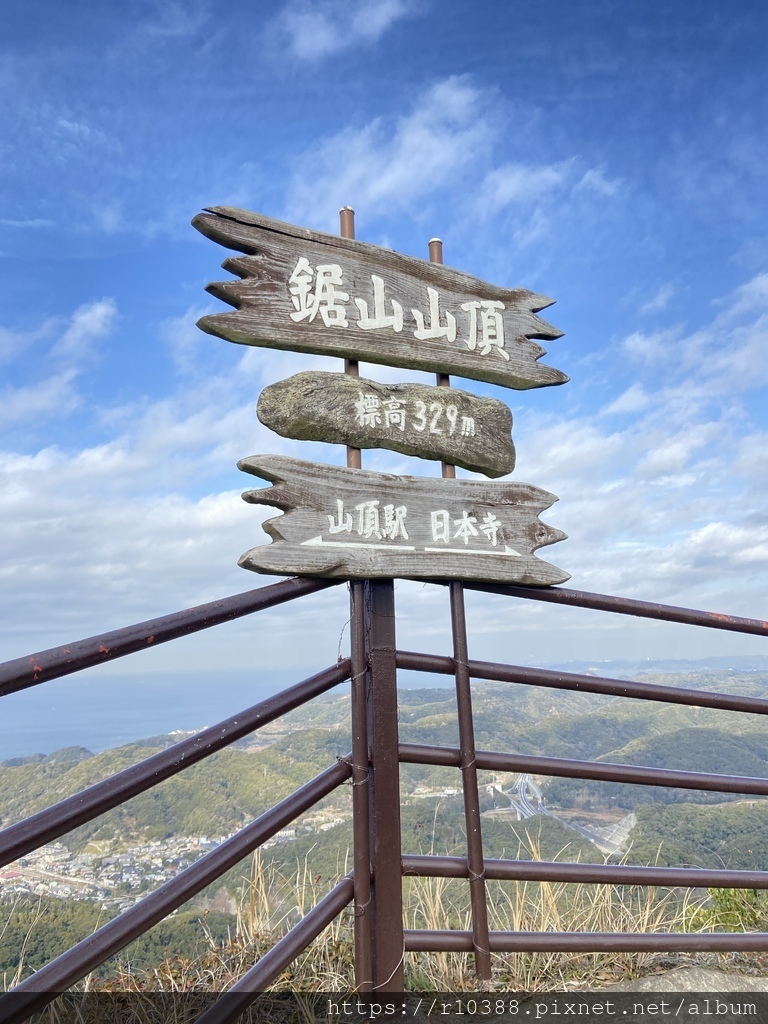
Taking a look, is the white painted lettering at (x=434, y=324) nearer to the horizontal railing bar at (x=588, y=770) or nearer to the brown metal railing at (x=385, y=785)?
the brown metal railing at (x=385, y=785)

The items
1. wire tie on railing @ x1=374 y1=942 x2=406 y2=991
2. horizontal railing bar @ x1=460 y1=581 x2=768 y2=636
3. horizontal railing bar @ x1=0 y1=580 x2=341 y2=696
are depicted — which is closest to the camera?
horizontal railing bar @ x1=0 y1=580 x2=341 y2=696

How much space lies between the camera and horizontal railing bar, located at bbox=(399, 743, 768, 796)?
7.54 ft

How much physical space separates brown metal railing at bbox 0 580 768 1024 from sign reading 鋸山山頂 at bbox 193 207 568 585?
0.14 m

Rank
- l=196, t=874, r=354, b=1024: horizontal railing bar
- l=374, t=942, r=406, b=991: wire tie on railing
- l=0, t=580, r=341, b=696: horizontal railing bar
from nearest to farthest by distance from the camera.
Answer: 1. l=0, t=580, r=341, b=696: horizontal railing bar
2. l=196, t=874, r=354, b=1024: horizontal railing bar
3. l=374, t=942, r=406, b=991: wire tie on railing

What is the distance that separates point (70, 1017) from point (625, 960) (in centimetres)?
188

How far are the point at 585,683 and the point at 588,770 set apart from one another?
30 cm

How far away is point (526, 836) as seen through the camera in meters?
3.11

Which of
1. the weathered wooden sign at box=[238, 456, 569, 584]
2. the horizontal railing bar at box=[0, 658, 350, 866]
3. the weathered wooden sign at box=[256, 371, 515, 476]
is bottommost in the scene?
the horizontal railing bar at box=[0, 658, 350, 866]

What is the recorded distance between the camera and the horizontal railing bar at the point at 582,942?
2.25 meters

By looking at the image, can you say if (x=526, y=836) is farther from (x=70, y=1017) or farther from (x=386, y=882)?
(x=70, y=1017)

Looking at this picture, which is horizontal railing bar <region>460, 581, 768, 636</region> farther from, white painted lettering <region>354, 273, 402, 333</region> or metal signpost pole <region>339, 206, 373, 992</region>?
white painted lettering <region>354, 273, 402, 333</region>

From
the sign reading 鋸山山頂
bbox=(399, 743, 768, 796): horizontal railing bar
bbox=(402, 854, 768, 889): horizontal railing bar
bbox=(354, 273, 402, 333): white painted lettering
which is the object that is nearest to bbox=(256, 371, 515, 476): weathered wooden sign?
the sign reading 鋸山山頂

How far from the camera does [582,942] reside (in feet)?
7.52

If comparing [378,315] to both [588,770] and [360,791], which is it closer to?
[360,791]
